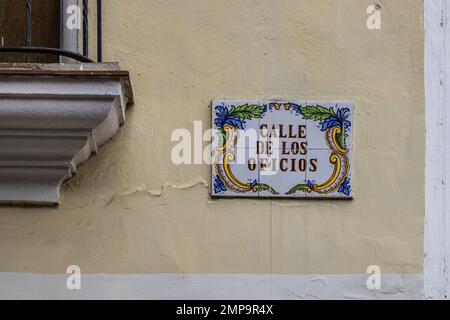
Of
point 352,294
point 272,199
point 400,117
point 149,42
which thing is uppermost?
point 149,42

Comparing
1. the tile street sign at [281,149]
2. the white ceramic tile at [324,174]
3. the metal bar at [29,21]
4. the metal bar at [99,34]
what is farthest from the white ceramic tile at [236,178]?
the metal bar at [29,21]

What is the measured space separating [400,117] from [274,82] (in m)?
0.55

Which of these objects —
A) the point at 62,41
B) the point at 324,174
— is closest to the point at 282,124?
the point at 324,174

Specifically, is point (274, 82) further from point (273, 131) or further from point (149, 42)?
point (149, 42)

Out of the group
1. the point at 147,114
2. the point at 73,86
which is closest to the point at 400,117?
the point at 147,114

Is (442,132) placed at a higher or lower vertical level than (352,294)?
higher

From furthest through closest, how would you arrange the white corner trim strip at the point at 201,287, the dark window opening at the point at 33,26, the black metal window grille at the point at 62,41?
the dark window opening at the point at 33,26
the white corner trim strip at the point at 201,287
the black metal window grille at the point at 62,41

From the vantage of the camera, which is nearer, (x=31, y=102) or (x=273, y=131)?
(x=31, y=102)

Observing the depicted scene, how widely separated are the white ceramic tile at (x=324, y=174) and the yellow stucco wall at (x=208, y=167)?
0.04m

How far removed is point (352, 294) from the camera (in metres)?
5.13

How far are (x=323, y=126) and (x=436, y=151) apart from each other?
0.49m

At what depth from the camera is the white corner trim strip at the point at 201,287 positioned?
508 centimetres

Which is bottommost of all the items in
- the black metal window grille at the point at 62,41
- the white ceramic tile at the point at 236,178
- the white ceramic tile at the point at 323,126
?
the white ceramic tile at the point at 236,178

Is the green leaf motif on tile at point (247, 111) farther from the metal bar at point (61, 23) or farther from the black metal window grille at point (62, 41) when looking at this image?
the metal bar at point (61, 23)
